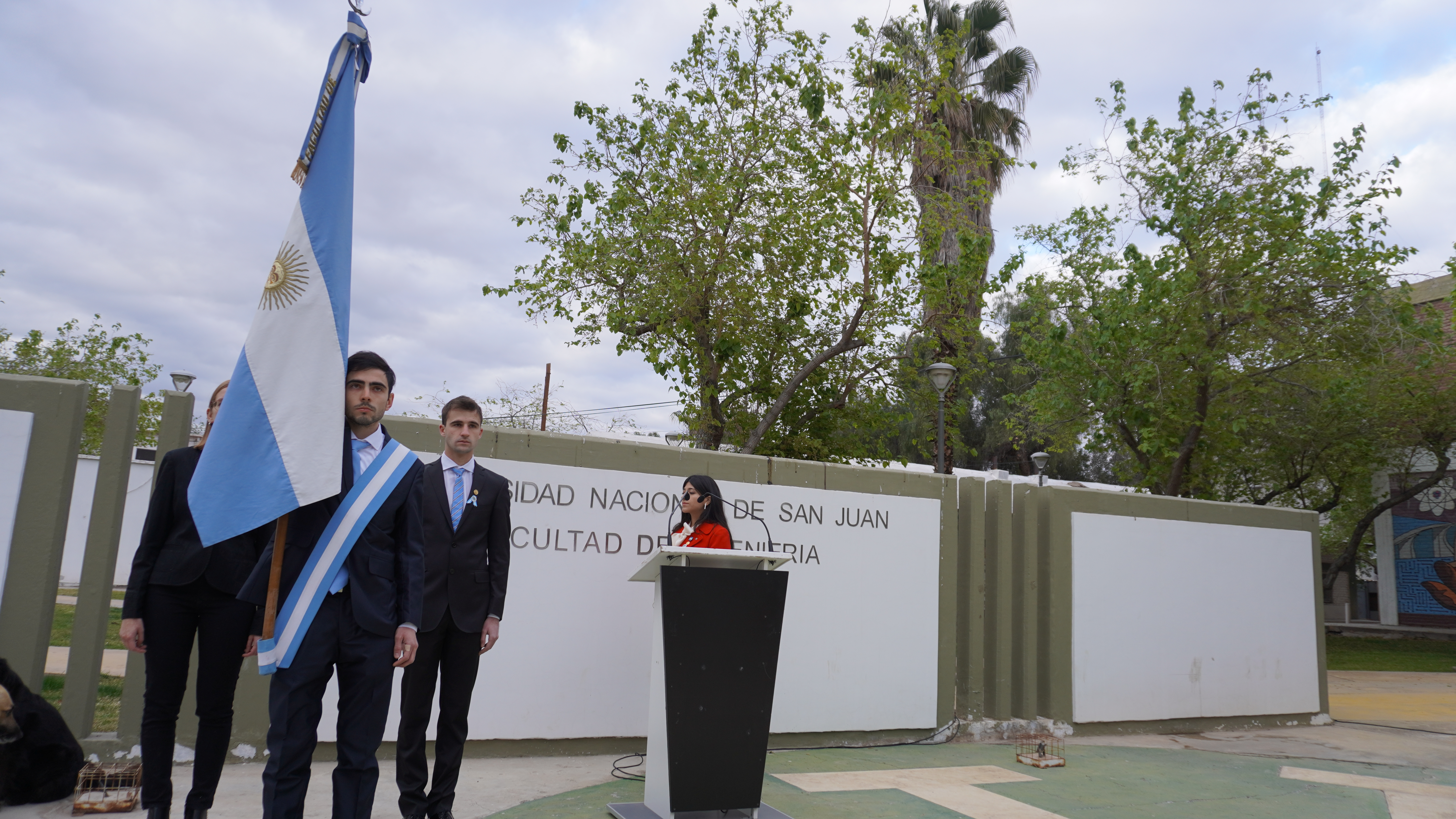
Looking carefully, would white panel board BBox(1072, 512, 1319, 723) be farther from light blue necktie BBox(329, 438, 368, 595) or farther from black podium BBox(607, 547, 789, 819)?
light blue necktie BBox(329, 438, 368, 595)

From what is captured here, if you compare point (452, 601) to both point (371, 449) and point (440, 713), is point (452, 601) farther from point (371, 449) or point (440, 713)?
point (371, 449)

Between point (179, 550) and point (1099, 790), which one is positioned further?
point (1099, 790)

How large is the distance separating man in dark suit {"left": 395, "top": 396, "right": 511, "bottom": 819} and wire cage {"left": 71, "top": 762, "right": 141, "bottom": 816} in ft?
3.70

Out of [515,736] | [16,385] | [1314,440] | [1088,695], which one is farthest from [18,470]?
[1314,440]

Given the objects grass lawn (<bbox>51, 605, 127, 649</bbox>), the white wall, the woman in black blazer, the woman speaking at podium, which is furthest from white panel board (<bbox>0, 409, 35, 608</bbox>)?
the white wall

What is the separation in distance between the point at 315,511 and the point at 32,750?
2096 mm

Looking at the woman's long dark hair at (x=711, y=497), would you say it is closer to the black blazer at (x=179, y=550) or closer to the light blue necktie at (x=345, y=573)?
the light blue necktie at (x=345, y=573)

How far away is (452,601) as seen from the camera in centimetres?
383

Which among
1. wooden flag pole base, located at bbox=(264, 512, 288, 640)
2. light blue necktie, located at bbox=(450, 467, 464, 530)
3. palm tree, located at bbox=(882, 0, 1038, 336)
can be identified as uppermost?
palm tree, located at bbox=(882, 0, 1038, 336)

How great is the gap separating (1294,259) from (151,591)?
Answer: 14.0 meters

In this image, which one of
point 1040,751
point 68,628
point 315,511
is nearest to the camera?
point 315,511

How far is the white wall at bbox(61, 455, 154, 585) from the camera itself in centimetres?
1648

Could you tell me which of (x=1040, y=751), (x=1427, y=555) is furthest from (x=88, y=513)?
(x=1427, y=555)

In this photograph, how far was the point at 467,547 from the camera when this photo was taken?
154 inches
